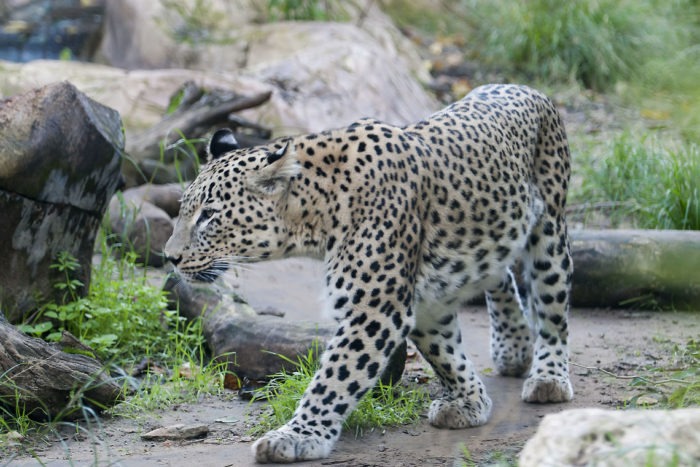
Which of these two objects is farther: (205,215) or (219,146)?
(219,146)

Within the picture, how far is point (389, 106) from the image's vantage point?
A: 13.7m

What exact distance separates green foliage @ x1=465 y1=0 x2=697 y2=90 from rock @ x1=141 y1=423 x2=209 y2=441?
38.3ft

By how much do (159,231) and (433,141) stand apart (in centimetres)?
369

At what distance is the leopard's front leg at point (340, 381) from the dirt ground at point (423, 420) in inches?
6.4

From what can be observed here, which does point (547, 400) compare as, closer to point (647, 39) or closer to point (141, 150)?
point (141, 150)

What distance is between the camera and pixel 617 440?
3512mm

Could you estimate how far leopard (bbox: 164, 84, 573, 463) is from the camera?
18.8 ft

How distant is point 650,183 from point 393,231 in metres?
5.32

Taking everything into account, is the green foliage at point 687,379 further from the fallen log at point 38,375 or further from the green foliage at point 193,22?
the green foliage at point 193,22

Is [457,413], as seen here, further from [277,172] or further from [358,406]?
[277,172]

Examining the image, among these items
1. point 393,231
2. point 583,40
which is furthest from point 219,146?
point 583,40

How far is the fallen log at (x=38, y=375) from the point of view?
5.91 m

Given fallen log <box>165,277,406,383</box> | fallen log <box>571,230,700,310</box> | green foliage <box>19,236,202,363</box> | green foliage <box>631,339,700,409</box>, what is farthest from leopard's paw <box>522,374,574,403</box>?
green foliage <box>19,236,202,363</box>

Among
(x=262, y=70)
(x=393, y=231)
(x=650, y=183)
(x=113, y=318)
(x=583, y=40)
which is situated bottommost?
(x=113, y=318)
